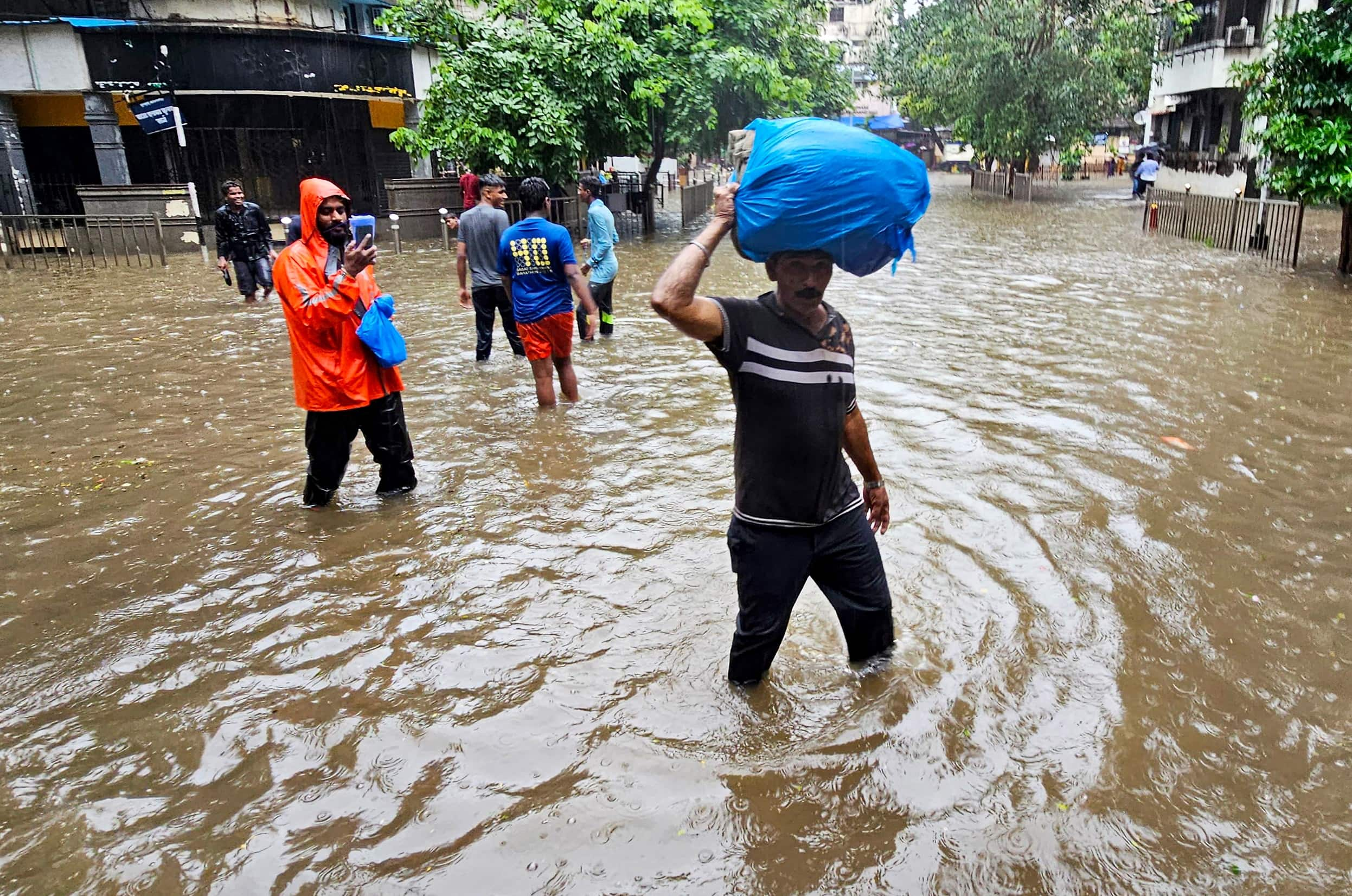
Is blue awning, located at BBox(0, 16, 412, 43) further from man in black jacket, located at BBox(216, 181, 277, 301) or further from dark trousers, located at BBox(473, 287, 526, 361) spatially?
dark trousers, located at BBox(473, 287, 526, 361)

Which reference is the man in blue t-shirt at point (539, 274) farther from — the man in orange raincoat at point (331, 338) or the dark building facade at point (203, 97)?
the dark building facade at point (203, 97)

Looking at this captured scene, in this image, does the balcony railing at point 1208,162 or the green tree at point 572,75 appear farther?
the balcony railing at point 1208,162

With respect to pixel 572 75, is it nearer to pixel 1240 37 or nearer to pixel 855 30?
pixel 1240 37

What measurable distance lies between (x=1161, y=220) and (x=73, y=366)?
19749mm

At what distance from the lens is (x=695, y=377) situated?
832 centimetres

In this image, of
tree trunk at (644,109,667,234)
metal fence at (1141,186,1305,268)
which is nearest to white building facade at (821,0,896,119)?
tree trunk at (644,109,667,234)

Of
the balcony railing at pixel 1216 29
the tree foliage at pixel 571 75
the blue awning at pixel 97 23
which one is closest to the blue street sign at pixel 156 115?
the blue awning at pixel 97 23

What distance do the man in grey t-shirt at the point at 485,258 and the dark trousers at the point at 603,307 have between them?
3.14 feet

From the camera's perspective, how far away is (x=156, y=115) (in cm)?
1811

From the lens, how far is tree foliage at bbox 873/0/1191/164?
28.2m

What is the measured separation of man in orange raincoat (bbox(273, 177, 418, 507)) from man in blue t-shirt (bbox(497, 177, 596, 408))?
5.45ft

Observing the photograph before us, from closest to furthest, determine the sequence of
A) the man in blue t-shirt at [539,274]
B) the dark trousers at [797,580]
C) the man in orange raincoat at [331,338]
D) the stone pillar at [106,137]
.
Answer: the dark trousers at [797,580]
the man in orange raincoat at [331,338]
the man in blue t-shirt at [539,274]
the stone pillar at [106,137]

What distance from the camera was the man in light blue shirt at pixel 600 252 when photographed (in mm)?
9055

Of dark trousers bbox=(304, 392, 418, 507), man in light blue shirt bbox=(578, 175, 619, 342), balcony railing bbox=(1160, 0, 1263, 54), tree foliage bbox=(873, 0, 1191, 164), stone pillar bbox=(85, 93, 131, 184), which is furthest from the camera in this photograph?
tree foliage bbox=(873, 0, 1191, 164)
